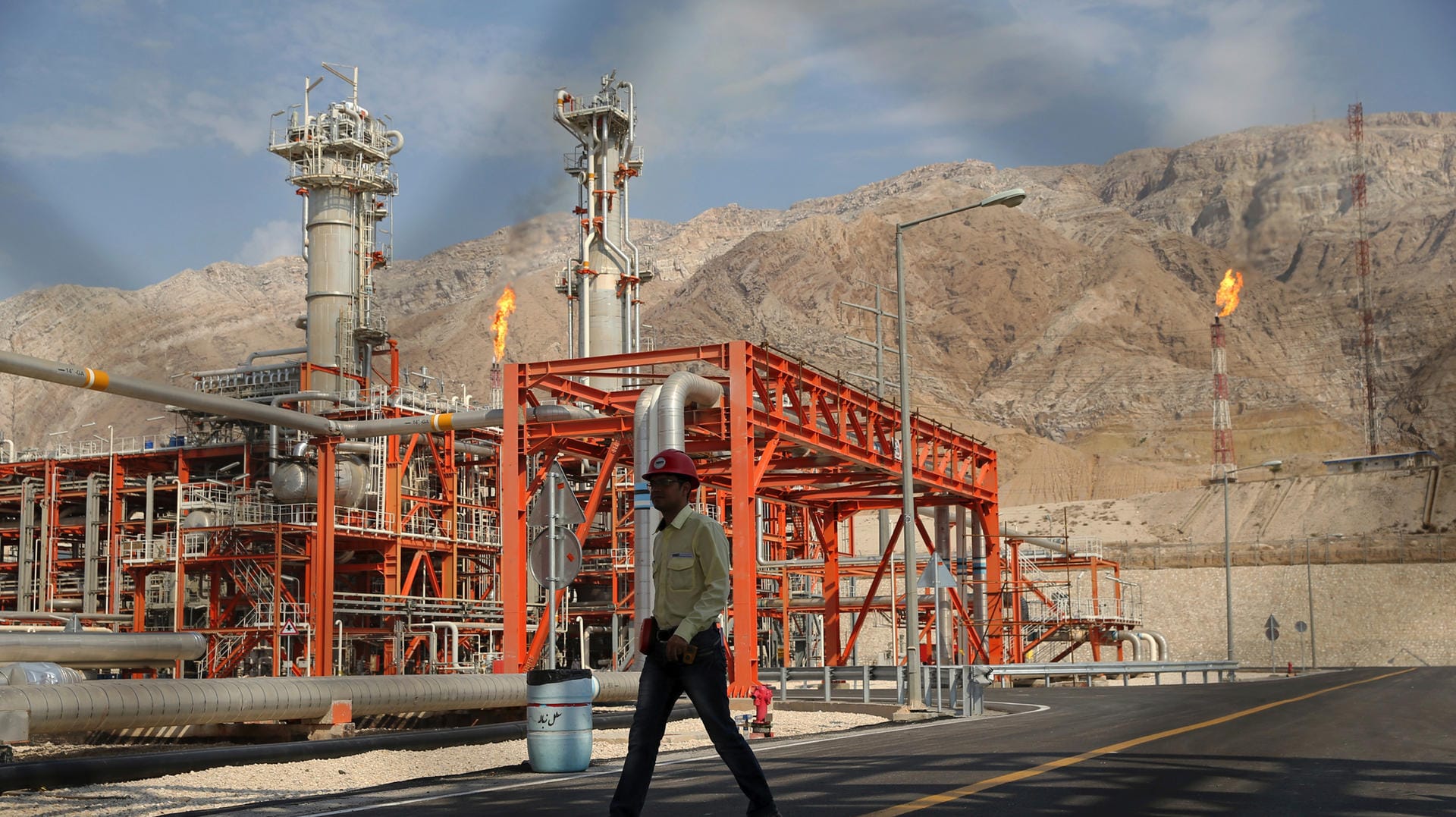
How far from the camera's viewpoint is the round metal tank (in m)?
51.2

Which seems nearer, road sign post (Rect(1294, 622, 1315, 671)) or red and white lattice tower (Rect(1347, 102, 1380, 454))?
road sign post (Rect(1294, 622, 1315, 671))

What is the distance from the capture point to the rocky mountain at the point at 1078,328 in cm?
13925

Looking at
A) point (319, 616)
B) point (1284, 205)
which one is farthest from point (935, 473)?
point (319, 616)

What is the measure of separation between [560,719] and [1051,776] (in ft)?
14.0

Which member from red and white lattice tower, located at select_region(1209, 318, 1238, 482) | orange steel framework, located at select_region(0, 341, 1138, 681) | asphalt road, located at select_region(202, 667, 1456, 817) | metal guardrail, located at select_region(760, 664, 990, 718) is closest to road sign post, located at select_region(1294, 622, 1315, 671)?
orange steel framework, located at select_region(0, 341, 1138, 681)

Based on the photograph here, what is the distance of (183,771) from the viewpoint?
12.8m

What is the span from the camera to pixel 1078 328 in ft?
544

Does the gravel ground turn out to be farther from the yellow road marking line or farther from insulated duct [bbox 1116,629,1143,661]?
insulated duct [bbox 1116,629,1143,661]

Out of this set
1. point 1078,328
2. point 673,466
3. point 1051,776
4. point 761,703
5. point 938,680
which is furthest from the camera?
point 1078,328

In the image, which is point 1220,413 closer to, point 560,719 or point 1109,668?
point 1109,668

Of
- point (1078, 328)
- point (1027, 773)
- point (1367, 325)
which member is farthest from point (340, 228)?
point (1078, 328)

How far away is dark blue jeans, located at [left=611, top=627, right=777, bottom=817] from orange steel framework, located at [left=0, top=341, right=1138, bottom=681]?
22.3 m

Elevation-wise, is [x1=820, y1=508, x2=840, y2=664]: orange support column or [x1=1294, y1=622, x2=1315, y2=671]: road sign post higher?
[x1=820, y1=508, x2=840, y2=664]: orange support column

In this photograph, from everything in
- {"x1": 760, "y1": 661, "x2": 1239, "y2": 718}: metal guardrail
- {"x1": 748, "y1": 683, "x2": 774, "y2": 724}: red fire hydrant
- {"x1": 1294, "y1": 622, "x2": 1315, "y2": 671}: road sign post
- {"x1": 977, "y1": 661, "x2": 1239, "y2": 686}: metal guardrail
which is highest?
{"x1": 748, "y1": 683, "x2": 774, "y2": 724}: red fire hydrant
